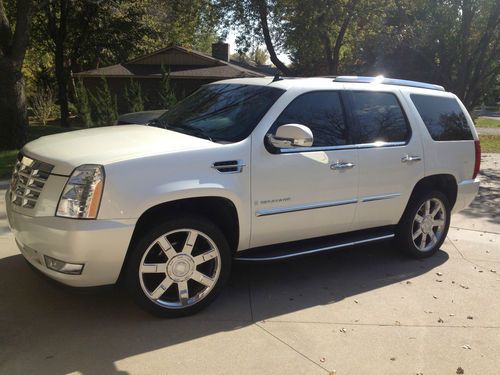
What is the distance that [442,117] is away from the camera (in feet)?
18.0

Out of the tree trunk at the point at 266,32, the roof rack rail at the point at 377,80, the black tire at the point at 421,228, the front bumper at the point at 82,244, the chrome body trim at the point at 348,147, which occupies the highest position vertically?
the tree trunk at the point at 266,32

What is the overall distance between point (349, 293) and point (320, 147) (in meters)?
1.36

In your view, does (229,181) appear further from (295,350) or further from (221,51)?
(221,51)

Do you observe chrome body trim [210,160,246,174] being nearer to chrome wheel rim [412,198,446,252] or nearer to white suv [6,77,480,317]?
white suv [6,77,480,317]

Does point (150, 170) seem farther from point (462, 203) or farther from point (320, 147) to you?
point (462, 203)

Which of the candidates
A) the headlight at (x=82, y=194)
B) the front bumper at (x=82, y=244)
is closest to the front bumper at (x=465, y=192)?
the front bumper at (x=82, y=244)

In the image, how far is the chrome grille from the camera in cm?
353

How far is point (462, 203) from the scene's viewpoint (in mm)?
5730

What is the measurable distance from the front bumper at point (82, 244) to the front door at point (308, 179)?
1.12 m

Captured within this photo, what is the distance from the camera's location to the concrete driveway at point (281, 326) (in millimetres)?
3338

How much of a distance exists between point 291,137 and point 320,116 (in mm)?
708

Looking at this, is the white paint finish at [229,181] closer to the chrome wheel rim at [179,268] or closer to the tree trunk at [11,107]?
the chrome wheel rim at [179,268]

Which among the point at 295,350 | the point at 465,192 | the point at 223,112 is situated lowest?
the point at 295,350

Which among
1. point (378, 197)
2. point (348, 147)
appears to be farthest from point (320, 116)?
point (378, 197)
